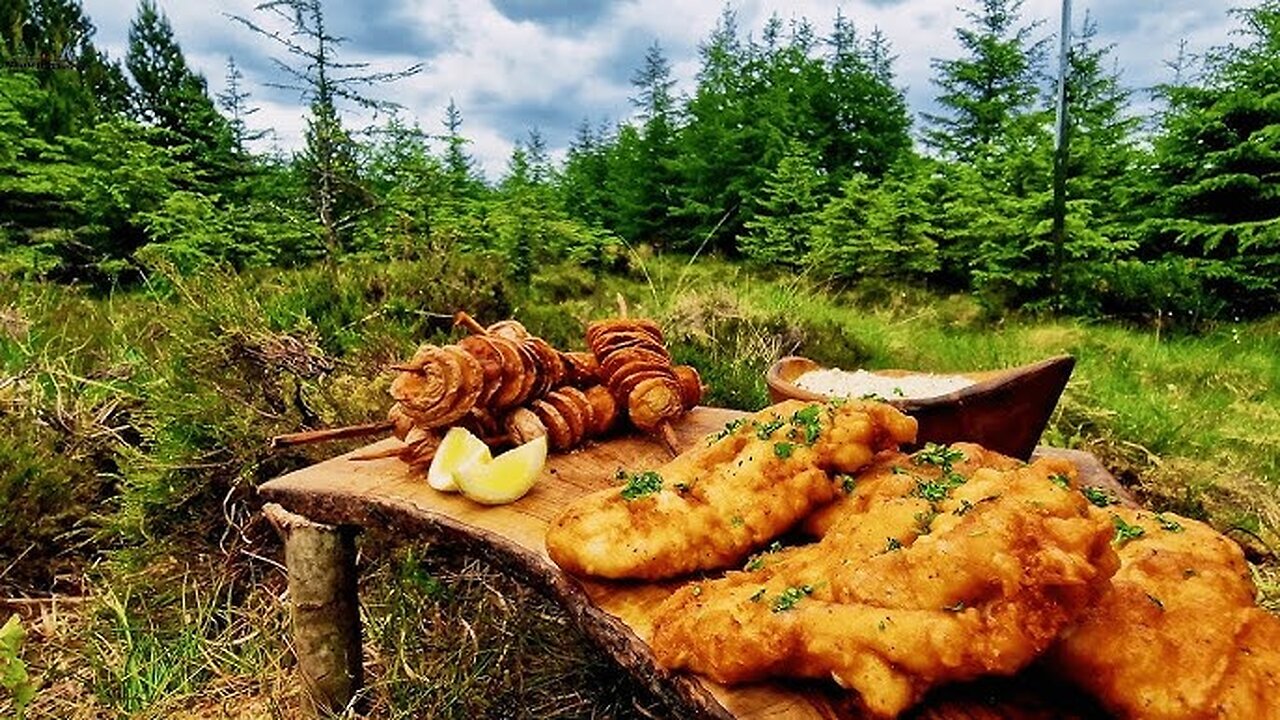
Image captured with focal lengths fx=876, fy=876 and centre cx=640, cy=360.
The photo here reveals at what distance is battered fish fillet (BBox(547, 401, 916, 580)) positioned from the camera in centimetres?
150

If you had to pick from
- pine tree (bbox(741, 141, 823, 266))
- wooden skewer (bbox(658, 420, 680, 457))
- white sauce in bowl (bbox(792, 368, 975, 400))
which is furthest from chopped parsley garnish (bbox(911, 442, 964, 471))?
pine tree (bbox(741, 141, 823, 266))

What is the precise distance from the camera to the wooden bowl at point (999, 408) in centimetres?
221

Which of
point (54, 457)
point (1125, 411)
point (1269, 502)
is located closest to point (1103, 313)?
point (1125, 411)

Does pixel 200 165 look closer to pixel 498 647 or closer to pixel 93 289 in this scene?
pixel 93 289

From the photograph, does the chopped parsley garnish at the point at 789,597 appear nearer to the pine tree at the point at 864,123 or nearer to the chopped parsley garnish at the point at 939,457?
the chopped parsley garnish at the point at 939,457

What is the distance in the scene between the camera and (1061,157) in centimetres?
1019

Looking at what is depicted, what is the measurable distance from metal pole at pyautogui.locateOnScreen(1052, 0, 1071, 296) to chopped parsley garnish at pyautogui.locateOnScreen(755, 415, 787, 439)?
9.80m

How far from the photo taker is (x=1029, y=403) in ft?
7.41

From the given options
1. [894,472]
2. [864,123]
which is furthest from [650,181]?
[894,472]

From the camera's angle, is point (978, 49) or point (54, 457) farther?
point (978, 49)

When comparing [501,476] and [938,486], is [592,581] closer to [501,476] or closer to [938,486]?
[501,476]

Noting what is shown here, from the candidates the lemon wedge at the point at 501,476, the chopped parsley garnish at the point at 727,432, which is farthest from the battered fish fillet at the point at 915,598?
the lemon wedge at the point at 501,476

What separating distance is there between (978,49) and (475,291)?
1579cm

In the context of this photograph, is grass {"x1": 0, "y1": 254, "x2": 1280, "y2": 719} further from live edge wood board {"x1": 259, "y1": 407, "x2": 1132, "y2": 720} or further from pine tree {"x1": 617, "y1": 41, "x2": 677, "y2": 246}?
pine tree {"x1": 617, "y1": 41, "x2": 677, "y2": 246}
